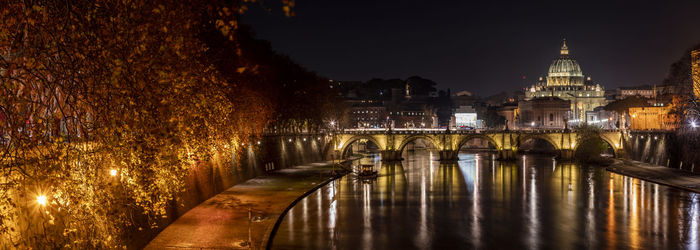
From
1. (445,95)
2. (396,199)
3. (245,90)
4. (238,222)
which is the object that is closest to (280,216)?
(238,222)

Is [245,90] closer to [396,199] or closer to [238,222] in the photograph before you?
[238,222]

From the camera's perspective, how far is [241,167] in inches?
1553

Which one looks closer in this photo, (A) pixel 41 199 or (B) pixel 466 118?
(A) pixel 41 199

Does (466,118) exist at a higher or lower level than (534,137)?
higher

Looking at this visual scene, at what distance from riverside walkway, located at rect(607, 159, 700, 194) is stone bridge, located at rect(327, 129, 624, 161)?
1274cm

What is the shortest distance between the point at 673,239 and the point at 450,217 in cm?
1154

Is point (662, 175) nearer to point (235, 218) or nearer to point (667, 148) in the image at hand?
point (667, 148)

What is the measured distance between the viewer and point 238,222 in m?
24.9

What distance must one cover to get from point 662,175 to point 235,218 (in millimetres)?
41251

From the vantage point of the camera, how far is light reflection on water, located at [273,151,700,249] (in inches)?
1064

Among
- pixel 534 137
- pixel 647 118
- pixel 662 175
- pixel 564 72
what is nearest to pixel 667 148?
pixel 662 175

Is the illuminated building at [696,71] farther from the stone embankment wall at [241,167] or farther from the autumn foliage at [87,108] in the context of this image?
the autumn foliage at [87,108]

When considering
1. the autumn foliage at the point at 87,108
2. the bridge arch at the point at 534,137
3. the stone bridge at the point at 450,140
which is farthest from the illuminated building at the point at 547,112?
the autumn foliage at the point at 87,108

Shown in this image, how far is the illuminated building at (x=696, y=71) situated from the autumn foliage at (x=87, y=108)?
1574 inches
